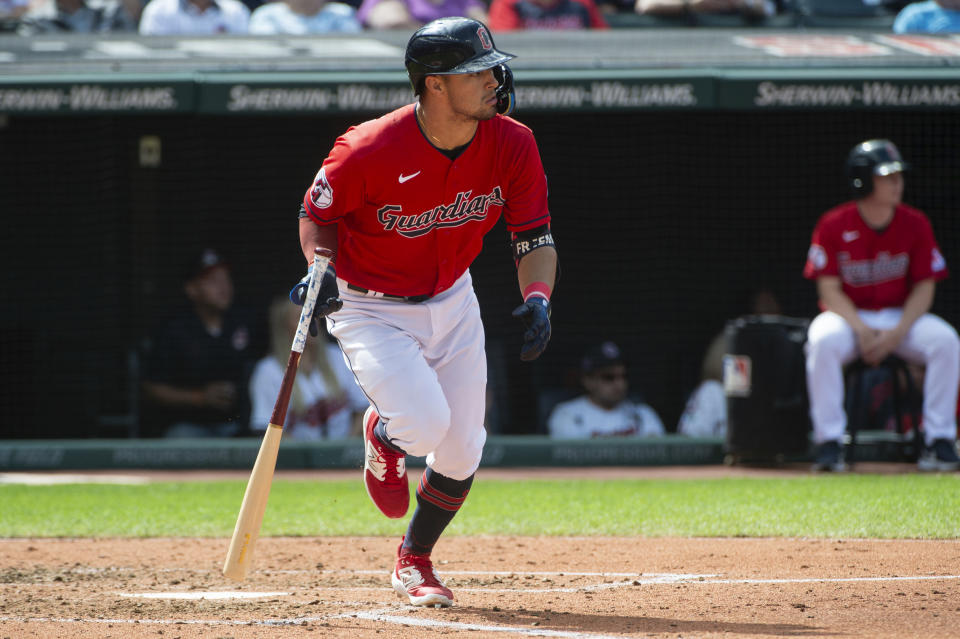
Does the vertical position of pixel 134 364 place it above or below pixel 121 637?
below

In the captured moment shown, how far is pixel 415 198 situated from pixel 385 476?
0.92m

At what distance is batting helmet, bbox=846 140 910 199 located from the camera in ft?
23.6

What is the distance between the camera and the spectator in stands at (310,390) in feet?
26.6

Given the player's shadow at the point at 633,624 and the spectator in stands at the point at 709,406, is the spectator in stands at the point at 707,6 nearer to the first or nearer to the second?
the spectator in stands at the point at 709,406

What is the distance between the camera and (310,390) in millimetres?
8273

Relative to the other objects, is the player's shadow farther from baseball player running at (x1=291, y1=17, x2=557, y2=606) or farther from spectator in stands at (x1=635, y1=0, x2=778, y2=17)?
spectator in stands at (x1=635, y1=0, x2=778, y2=17)

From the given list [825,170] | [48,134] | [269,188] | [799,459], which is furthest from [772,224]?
[48,134]

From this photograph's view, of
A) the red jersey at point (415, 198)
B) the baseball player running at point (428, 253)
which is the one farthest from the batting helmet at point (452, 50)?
the red jersey at point (415, 198)

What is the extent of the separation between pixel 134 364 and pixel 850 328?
4723mm

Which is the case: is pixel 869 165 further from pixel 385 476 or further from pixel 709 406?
pixel 385 476

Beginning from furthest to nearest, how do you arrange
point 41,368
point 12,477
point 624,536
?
point 41,368, point 12,477, point 624,536

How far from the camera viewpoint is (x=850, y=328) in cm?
719

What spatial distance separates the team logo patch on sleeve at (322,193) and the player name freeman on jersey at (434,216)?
0.52 ft

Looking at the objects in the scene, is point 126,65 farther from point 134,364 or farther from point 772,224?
point 772,224
